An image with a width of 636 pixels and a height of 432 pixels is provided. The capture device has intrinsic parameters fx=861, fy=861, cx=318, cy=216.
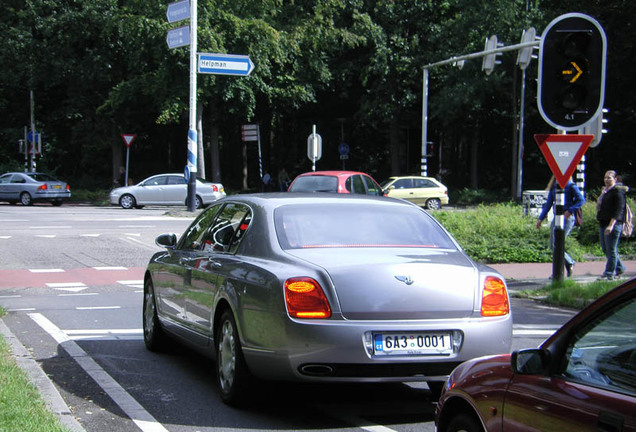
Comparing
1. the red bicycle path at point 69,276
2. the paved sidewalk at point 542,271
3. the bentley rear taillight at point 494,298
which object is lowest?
the red bicycle path at point 69,276

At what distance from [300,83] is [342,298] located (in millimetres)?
40529

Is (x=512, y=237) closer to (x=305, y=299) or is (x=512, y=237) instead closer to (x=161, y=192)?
(x=305, y=299)

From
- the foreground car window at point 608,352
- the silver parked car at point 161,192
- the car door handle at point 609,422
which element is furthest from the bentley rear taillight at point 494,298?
the silver parked car at point 161,192

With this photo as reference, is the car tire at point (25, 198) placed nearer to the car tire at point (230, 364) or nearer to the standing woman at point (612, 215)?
the standing woman at point (612, 215)

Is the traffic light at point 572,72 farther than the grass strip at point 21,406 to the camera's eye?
Yes

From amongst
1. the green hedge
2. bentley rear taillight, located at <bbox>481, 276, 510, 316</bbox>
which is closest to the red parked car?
the green hedge

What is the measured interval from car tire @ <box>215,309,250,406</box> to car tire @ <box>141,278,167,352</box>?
1987 mm

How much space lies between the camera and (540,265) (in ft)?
53.7

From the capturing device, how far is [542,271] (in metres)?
15.5

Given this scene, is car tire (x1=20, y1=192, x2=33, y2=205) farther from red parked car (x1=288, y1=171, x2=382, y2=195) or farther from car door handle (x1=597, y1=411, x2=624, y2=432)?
car door handle (x1=597, y1=411, x2=624, y2=432)

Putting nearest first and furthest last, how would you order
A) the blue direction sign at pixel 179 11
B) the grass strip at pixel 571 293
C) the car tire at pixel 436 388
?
the car tire at pixel 436 388 < the grass strip at pixel 571 293 < the blue direction sign at pixel 179 11

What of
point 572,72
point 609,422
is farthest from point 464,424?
point 572,72

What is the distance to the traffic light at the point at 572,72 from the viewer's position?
1079cm

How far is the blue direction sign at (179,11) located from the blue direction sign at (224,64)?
1337mm
